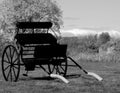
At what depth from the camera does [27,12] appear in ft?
178

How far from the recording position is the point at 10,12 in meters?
55.0

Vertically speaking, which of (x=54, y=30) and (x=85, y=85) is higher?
(x=85, y=85)

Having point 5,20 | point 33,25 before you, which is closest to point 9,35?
point 5,20

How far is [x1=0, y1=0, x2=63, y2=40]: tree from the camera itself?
54250mm

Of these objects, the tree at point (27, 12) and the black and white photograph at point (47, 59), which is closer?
the black and white photograph at point (47, 59)

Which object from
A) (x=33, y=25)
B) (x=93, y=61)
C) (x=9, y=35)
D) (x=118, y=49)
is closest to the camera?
(x=33, y=25)

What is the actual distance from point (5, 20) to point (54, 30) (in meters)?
8.44

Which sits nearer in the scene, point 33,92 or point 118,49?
point 33,92

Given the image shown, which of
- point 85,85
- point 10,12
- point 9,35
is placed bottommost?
point 9,35

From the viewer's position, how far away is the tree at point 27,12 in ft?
178

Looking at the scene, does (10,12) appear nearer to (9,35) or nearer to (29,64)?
(9,35)

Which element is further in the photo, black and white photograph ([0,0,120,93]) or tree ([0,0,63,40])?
tree ([0,0,63,40])

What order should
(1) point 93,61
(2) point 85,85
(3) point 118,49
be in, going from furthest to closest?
(3) point 118,49
(1) point 93,61
(2) point 85,85

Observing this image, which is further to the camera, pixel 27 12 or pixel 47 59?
pixel 27 12
